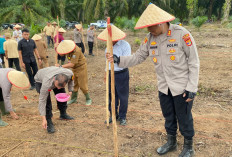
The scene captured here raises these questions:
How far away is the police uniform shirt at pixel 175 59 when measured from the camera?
2.20 meters

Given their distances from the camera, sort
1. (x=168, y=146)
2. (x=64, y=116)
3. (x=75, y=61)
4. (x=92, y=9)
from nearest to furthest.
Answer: (x=168, y=146) < (x=64, y=116) < (x=75, y=61) < (x=92, y=9)

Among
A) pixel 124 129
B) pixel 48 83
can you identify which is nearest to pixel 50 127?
pixel 48 83

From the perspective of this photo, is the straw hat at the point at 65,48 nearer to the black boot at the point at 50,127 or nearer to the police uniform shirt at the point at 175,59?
the black boot at the point at 50,127

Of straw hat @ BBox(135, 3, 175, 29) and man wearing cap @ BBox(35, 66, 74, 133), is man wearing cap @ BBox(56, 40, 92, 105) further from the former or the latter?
straw hat @ BBox(135, 3, 175, 29)

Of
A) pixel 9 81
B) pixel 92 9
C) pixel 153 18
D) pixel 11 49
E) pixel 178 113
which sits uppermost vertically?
pixel 92 9

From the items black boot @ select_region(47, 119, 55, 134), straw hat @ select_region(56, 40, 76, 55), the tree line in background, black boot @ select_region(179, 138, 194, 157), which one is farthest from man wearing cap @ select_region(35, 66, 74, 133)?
the tree line in background

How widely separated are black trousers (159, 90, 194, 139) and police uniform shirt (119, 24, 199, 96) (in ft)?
0.35

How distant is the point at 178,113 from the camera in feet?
8.04

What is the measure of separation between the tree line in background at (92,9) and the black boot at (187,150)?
14970mm

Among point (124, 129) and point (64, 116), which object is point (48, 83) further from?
point (124, 129)

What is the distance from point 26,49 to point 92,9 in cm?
1488

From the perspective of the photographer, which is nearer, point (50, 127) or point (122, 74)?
point (122, 74)

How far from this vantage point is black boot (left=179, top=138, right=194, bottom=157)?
2598 mm

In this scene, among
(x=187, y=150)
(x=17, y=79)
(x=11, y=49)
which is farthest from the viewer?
(x=11, y=49)
